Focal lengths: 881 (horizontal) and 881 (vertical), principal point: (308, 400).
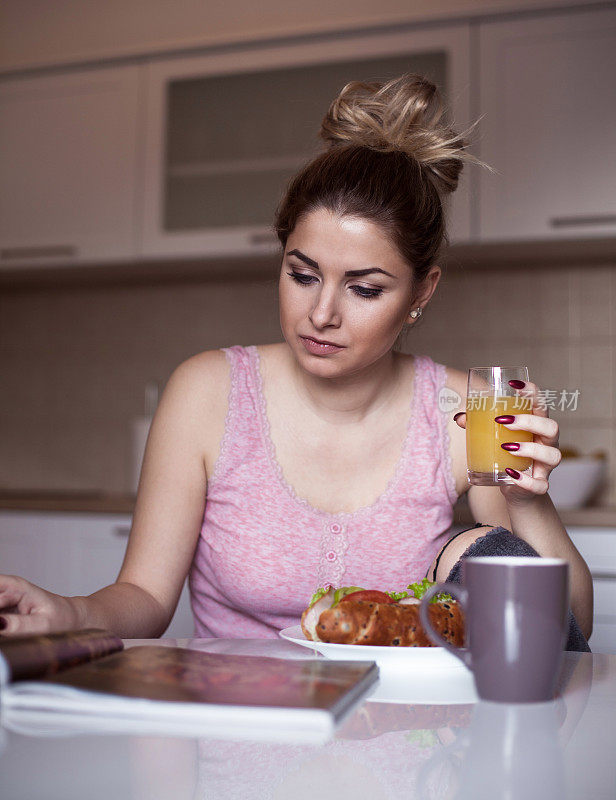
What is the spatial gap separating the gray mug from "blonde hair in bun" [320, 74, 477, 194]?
91cm

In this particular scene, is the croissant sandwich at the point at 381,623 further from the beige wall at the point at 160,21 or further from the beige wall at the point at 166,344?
the beige wall at the point at 160,21

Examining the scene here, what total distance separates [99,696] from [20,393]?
291cm

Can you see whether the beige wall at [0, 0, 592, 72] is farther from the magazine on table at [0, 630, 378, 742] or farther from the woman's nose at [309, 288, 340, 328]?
the magazine on table at [0, 630, 378, 742]

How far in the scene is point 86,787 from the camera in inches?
18.4

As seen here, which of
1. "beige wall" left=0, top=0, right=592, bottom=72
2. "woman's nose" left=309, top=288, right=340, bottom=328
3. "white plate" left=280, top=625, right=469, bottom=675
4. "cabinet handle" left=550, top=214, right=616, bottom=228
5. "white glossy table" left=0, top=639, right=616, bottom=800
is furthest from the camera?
"beige wall" left=0, top=0, right=592, bottom=72

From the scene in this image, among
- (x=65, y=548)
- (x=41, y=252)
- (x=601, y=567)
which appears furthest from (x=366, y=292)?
(x=41, y=252)

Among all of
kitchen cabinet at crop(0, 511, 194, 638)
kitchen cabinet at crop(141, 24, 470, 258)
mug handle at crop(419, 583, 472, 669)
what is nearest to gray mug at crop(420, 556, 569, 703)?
mug handle at crop(419, 583, 472, 669)

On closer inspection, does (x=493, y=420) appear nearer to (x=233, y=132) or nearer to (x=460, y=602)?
(x=460, y=602)

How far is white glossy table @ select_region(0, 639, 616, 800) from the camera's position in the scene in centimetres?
47

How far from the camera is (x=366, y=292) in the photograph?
4.29 ft

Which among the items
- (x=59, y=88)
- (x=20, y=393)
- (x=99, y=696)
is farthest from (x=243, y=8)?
(x=99, y=696)

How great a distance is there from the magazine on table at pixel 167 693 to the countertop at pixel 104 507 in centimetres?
146

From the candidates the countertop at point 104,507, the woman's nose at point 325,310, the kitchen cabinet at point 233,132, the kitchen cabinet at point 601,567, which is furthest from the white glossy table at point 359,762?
the kitchen cabinet at point 233,132

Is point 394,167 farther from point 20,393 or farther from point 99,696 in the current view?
point 20,393
